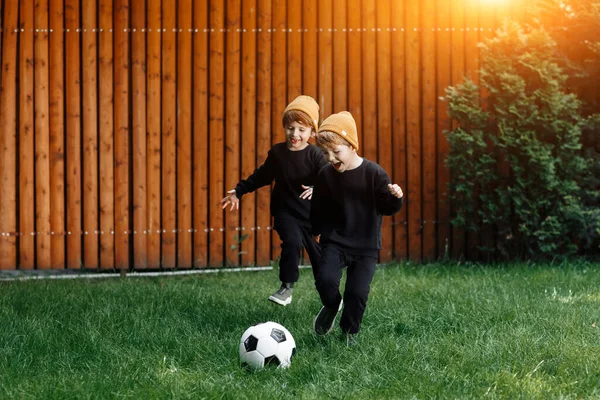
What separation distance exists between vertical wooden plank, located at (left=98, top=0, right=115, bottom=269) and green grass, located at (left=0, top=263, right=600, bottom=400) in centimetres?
→ 124

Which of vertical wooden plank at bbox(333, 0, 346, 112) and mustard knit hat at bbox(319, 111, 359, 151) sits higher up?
vertical wooden plank at bbox(333, 0, 346, 112)

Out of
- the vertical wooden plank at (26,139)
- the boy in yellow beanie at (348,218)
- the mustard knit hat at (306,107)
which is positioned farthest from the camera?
the vertical wooden plank at (26,139)

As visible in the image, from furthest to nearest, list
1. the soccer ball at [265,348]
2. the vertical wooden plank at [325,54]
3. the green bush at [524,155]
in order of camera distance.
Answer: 1. the vertical wooden plank at [325,54]
2. the green bush at [524,155]
3. the soccer ball at [265,348]

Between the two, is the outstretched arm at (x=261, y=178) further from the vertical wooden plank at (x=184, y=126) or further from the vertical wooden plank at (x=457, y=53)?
the vertical wooden plank at (x=457, y=53)

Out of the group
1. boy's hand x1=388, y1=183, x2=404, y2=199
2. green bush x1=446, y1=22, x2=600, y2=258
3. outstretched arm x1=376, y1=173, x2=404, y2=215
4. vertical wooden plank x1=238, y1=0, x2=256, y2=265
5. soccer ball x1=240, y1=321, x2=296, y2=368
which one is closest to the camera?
soccer ball x1=240, y1=321, x2=296, y2=368

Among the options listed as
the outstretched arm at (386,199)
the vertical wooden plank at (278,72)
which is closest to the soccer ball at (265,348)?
the outstretched arm at (386,199)

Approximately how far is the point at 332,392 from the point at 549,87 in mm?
5290

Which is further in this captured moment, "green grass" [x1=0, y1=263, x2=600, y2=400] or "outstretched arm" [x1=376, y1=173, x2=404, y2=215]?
"outstretched arm" [x1=376, y1=173, x2=404, y2=215]

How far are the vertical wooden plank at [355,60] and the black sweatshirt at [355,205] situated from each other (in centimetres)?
386

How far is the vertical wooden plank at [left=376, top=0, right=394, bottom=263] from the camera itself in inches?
356

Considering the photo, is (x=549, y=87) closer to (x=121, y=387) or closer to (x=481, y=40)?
(x=481, y=40)

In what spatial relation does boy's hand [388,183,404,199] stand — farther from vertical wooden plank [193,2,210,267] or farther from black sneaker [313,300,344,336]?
vertical wooden plank [193,2,210,267]

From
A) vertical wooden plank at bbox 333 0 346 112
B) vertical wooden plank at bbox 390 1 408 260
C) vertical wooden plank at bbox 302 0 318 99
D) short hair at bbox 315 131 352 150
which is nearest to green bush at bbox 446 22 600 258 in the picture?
vertical wooden plank at bbox 390 1 408 260

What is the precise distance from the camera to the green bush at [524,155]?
833 centimetres
